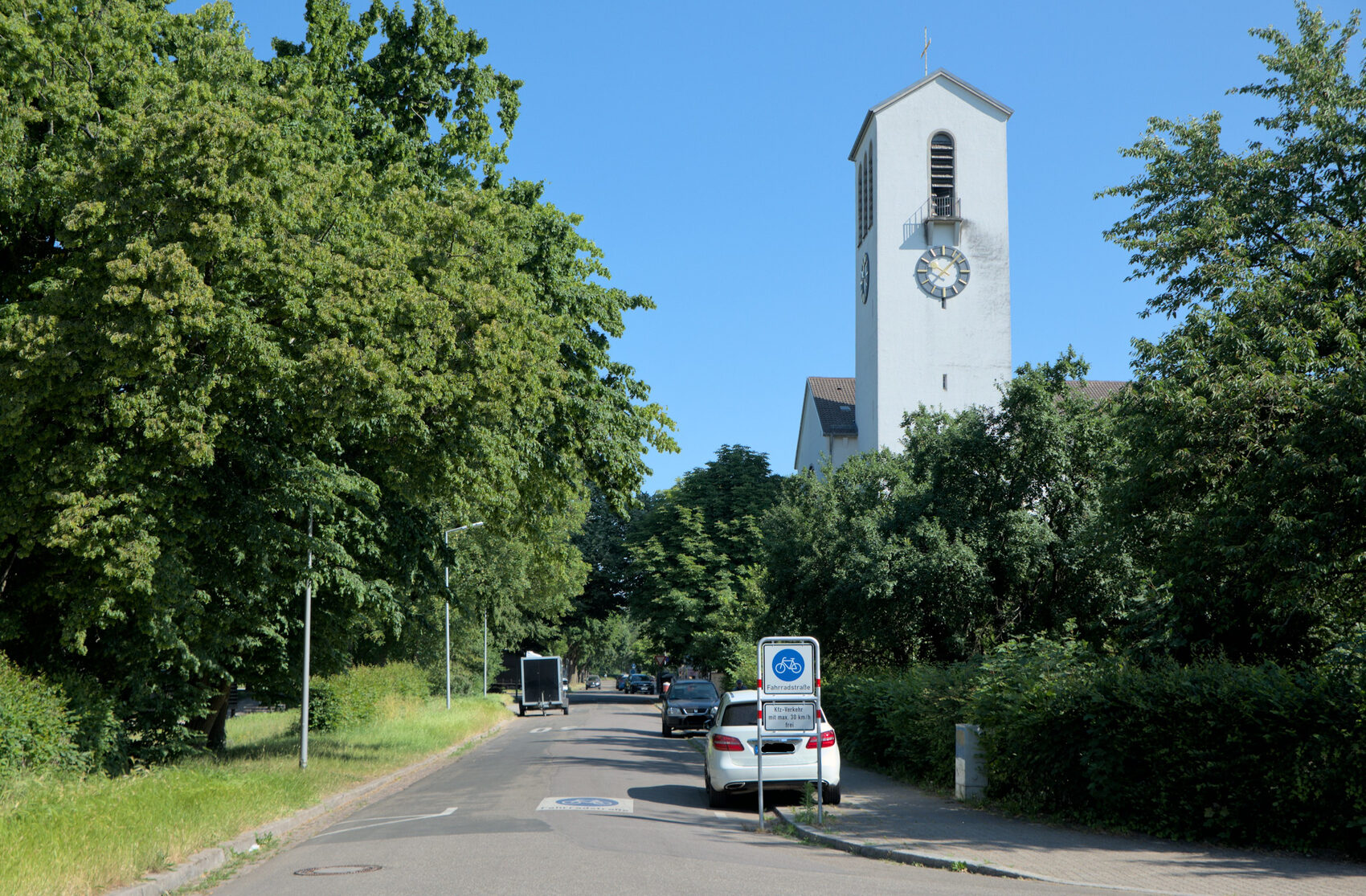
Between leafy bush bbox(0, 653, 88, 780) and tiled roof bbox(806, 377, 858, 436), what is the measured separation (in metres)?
53.3

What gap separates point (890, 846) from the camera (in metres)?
11.9

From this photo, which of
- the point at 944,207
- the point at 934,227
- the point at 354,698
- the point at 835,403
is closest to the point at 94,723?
the point at 354,698

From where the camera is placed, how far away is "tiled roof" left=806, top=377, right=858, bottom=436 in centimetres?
6731

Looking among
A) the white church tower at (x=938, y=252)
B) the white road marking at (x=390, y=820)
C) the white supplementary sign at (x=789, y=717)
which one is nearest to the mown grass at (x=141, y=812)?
the white road marking at (x=390, y=820)

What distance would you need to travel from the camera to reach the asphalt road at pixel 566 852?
935 centimetres

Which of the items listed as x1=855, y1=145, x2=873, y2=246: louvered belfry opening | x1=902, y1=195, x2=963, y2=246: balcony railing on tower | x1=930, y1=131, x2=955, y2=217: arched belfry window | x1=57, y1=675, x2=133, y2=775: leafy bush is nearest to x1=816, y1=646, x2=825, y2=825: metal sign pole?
x1=57, y1=675, x2=133, y2=775: leafy bush

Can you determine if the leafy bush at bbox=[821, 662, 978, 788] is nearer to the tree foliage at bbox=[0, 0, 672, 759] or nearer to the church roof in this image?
the tree foliage at bbox=[0, 0, 672, 759]

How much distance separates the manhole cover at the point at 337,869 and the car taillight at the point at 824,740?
7.00 metres

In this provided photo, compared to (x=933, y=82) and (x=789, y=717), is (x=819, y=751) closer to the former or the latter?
(x=789, y=717)

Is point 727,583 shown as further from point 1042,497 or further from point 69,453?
point 69,453

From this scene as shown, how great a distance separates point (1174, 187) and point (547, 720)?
3938cm

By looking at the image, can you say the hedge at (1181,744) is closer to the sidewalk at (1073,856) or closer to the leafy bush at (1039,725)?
the leafy bush at (1039,725)

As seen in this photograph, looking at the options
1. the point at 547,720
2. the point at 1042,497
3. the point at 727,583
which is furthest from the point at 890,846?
the point at 727,583

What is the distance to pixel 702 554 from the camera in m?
61.9
